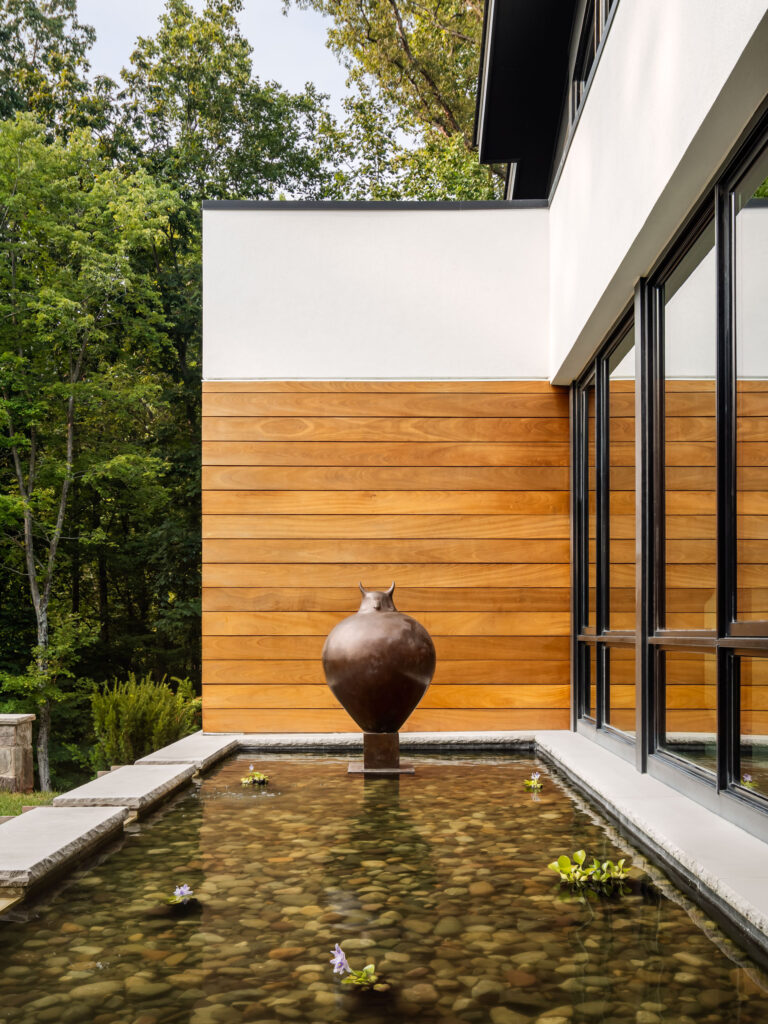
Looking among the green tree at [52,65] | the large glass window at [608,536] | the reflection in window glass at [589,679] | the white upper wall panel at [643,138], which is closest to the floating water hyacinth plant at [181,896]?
the white upper wall panel at [643,138]

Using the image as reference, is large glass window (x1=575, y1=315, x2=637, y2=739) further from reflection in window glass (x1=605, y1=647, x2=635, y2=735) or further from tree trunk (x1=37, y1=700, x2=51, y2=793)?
tree trunk (x1=37, y1=700, x2=51, y2=793)

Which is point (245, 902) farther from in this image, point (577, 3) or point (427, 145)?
point (427, 145)

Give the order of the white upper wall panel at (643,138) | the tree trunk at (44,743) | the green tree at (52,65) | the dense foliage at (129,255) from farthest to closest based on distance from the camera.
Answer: the green tree at (52,65) < the dense foliage at (129,255) < the tree trunk at (44,743) < the white upper wall panel at (643,138)

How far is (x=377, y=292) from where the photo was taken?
665 centimetres

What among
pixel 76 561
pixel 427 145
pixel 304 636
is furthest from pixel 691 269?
pixel 427 145

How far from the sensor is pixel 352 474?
257 inches

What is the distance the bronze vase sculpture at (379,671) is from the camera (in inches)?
188

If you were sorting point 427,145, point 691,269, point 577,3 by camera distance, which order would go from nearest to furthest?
point 691,269, point 577,3, point 427,145

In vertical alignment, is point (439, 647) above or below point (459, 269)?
below

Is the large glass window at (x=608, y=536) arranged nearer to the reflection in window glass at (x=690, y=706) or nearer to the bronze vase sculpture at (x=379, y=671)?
the reflection in window glass at (x=690, y=706)

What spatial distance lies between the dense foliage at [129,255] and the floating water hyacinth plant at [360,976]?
10836 millimetres

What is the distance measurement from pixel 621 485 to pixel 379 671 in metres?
1.64

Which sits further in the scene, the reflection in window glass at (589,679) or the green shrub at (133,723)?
the green shrub at (133,723)

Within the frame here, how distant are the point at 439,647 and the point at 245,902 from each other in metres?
3.86
